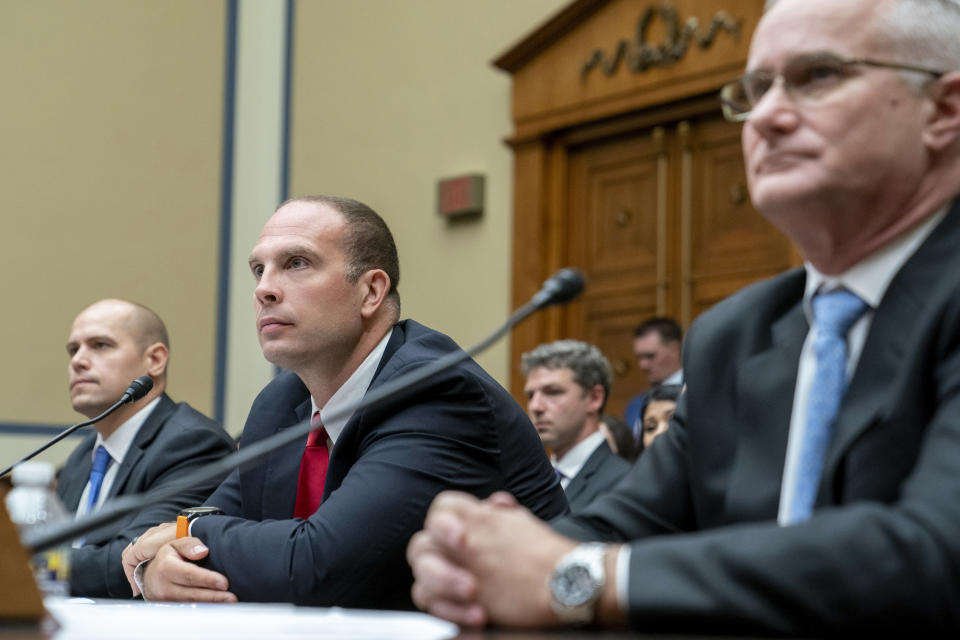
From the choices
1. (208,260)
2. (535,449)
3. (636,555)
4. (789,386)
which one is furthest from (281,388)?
(208,260)

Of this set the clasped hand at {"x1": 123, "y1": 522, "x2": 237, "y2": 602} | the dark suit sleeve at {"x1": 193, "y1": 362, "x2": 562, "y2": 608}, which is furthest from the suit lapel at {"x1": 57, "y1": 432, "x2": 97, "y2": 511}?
the dark suit sleeve at {"x1": 193, "y1": 362, "x2": 562, "y2": 608}

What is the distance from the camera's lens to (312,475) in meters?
2.53

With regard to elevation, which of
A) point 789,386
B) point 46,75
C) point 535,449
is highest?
point 46,75

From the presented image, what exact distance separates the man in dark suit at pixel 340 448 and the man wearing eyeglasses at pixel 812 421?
0.62m

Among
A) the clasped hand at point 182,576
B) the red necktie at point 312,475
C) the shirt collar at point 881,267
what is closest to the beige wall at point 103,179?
the red necktie at point 312,475

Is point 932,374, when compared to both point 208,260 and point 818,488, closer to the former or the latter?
point 818,488

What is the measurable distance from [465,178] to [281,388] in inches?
151

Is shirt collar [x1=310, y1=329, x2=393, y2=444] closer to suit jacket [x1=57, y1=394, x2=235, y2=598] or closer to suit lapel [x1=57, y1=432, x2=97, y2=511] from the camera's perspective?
suit jacket [x1=57, y1=394, x2=235, y2=598]

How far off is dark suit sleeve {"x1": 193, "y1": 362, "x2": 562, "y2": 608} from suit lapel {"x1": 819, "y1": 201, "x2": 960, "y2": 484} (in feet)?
3.26

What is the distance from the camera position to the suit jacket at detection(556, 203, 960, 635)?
43.3 inches

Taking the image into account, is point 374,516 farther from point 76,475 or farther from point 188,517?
point 76,475

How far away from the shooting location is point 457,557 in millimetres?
1229

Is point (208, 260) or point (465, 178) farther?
point (208, 260)

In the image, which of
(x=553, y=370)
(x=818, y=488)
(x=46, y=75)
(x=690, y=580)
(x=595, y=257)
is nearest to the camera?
(x=690, y=580)
